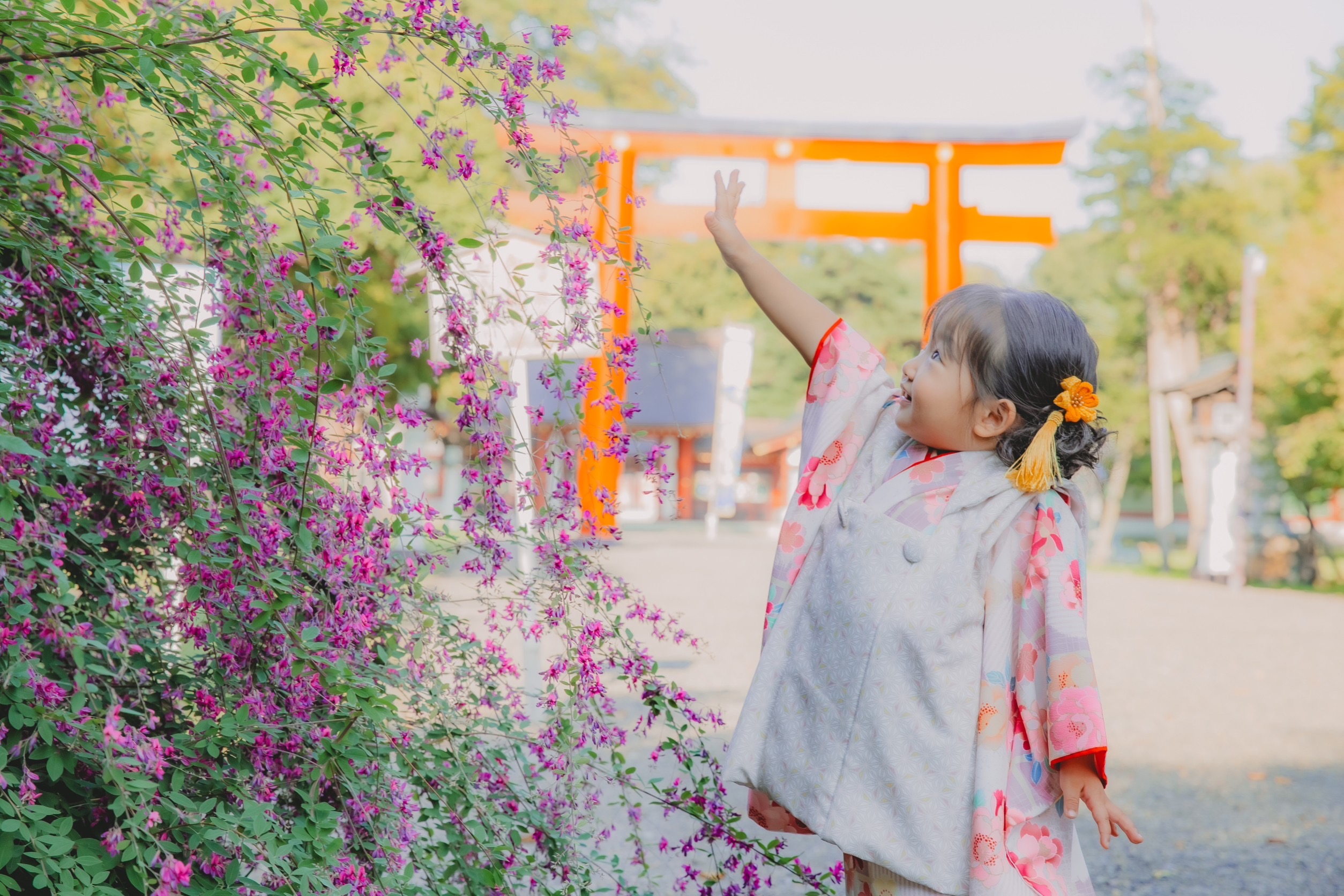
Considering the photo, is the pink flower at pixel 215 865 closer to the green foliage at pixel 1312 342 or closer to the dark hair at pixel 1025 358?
the dark hair at pixel 1025 358

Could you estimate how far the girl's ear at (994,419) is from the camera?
1666mm

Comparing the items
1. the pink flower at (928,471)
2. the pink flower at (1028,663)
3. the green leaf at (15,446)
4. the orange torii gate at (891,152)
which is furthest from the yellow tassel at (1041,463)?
the orange torii gate at (891,152)

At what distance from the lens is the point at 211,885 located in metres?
1.60

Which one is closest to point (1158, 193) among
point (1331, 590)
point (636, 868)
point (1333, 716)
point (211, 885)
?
point (1331, 590)

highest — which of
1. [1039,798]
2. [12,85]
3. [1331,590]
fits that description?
[12,85]

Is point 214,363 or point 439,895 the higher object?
point 214,363

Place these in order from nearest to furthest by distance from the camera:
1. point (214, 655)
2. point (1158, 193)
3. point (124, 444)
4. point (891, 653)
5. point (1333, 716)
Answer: point (891, 653) → point (214, 655) → point (124, 444) → point (1333, 716) → point (1158, 193)

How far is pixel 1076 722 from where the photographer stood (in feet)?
5.01

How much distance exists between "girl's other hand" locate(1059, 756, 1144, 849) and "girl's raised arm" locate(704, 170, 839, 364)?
2.41 feet

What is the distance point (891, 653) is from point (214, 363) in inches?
47.2

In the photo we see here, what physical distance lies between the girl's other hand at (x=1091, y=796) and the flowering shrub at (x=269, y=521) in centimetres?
62

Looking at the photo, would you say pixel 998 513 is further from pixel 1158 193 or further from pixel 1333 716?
pixel 1158 193

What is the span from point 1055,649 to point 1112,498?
26.4 meters

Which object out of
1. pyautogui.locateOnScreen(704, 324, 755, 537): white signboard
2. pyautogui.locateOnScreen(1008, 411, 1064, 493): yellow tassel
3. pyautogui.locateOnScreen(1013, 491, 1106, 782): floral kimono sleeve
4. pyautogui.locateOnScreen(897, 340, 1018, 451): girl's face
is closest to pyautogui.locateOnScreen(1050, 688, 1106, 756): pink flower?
pyautogui.locateOnScreen(1013, 491, 1106, 782): floral kimono sleeve
